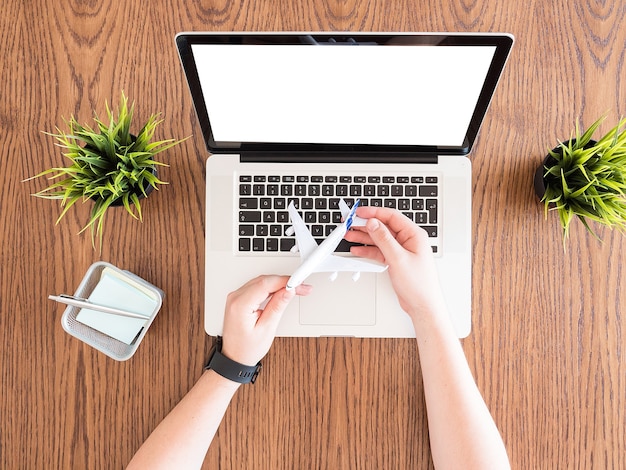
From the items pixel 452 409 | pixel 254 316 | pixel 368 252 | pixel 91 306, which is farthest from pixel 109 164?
pixel 452 409

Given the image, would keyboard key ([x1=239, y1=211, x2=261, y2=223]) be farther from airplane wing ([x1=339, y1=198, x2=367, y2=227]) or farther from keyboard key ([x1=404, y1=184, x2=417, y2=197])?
keyboard key ([x1=404, y1=184, x2=417, y2=197])

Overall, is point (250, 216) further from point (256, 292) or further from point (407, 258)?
point (407, 258)

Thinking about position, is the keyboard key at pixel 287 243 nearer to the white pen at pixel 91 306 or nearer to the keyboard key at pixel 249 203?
the keyboard key at pixel 249 203

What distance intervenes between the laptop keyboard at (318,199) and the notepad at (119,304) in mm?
177

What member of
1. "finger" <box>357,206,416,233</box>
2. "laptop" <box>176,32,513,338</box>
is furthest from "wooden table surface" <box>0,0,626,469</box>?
"finger" <box>357,206,416,233</box>

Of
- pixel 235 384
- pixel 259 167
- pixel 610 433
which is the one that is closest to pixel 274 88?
pixel 259 167

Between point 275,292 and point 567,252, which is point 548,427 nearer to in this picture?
point 567,252

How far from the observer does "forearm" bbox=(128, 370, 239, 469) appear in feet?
2.38

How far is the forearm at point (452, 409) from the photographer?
27.1 inches

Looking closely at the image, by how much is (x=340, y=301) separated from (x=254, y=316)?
0.14m

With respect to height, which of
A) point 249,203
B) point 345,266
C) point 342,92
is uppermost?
point 342,92

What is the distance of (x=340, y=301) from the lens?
77 cm

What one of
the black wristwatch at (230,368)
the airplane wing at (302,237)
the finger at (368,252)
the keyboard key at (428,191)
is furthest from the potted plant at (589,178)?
the black wristwatch at (230,368)

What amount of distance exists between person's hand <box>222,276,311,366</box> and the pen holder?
123 millimetres
